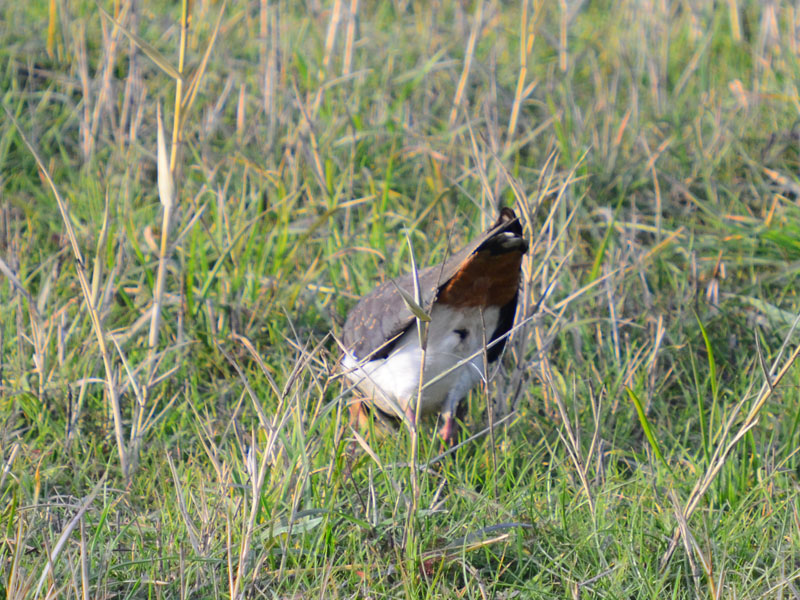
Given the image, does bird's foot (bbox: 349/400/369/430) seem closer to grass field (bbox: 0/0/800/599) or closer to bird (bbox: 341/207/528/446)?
bird (bbox: 341/207/528/446)

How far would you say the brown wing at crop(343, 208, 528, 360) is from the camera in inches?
102

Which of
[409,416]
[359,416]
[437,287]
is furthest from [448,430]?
[437,287]

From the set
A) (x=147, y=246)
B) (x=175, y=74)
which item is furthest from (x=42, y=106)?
(x=175, y=74)


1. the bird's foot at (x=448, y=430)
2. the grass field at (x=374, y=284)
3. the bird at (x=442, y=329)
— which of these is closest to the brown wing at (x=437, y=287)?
the bird at (x=442, y=329)

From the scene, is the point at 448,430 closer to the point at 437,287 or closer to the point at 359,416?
the point at 359,416

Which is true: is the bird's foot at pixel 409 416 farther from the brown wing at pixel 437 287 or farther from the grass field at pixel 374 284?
the brown wing at pixel 437 287

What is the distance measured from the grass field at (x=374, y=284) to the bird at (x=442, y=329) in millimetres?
123

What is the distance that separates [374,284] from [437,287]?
1.57 m

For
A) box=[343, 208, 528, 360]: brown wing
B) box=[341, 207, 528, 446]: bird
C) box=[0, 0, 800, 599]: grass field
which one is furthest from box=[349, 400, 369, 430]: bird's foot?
box=[343, 208, 528, 360]: brown wing

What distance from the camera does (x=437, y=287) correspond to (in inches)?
91.7

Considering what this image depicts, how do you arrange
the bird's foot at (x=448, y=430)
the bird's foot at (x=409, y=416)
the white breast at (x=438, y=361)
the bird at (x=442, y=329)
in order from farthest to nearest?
Answer: 1. the bird's foot at (x=448, y=430)
2. the white breast at (x=438, y=361)
3. the bird at (x=442, y=329)
4. the bird's foot at (x=409, y=416)

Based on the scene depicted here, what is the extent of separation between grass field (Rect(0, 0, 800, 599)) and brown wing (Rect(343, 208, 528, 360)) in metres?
0.18

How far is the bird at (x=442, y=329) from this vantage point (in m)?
2.75

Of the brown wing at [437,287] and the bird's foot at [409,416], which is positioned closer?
the bird's foot at [409,416]
